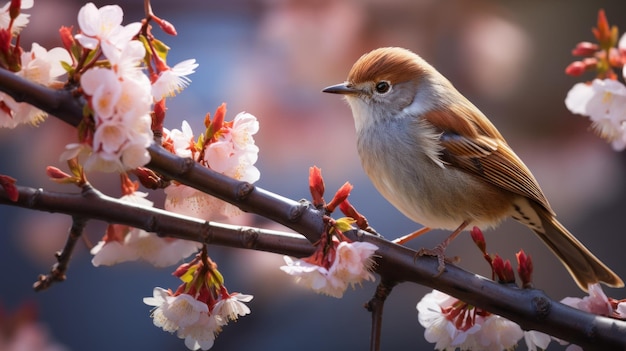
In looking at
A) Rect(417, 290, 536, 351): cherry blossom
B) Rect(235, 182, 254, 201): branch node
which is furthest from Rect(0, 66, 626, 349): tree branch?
Rect(417, 290, 536, 351): cherry blossom

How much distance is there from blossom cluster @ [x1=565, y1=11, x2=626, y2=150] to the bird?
24 centimetres

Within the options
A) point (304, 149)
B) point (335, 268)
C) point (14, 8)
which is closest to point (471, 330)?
point (335, 268)

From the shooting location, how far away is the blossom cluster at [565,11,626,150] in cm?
132

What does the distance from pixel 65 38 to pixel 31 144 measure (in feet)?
5.92

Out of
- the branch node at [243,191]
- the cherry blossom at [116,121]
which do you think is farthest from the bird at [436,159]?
the cherry blossom at [116,121]

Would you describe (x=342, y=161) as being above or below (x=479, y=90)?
below

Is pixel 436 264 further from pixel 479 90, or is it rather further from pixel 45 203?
pixel 479 90

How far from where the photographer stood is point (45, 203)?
96 cm

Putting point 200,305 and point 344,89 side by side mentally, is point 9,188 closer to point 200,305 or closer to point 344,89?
point 200,305

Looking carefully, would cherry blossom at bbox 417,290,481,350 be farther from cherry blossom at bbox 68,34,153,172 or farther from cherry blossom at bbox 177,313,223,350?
cherry blossom at bbox 68,34,153,172

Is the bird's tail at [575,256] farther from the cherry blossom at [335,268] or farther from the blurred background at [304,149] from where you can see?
the blurred background at [304,149]

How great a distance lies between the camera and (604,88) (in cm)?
134

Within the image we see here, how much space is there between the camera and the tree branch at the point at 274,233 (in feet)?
3.15

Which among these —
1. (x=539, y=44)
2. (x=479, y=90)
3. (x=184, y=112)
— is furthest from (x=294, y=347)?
(x=539, y=44)
